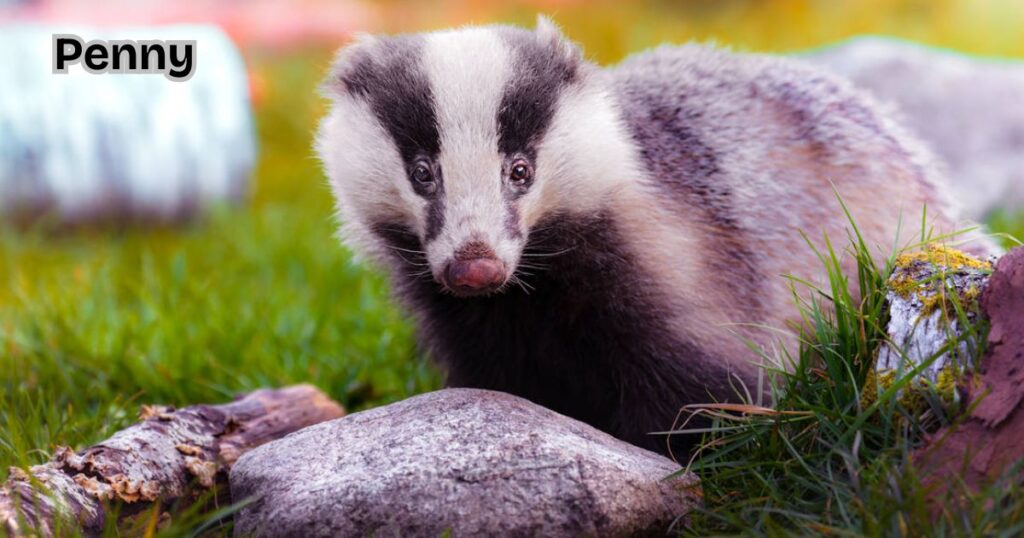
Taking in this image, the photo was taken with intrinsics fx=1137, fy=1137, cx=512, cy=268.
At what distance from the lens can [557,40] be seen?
3.42 metres

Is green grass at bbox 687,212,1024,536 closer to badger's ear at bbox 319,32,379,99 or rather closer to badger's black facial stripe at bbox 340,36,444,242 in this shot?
badger's black facial stripe at bbox 340,36,444,242

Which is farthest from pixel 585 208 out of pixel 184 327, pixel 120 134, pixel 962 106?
pixel 120 134

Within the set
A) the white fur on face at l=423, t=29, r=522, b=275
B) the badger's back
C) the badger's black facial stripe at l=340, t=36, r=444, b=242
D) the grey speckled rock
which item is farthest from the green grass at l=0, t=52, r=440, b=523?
the badger's back

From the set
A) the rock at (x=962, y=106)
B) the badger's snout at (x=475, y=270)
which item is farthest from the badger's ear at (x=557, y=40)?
the rock at (x=962, y=106)

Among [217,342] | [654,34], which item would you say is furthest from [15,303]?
[654,34]

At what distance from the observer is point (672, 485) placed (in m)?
2.83

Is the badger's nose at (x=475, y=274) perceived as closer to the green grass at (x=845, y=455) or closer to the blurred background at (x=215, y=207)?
the green grass at (x=845, y=455)

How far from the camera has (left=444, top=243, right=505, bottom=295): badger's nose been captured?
291cm

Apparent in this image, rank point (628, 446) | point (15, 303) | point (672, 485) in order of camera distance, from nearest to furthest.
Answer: point (672, 485)
point (628, 446)
point (15, 303)

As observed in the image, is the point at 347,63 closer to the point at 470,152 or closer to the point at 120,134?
the point at 470,152

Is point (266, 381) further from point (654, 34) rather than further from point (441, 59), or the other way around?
point (654, 34)

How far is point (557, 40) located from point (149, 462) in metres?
1.68

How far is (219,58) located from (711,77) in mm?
4251

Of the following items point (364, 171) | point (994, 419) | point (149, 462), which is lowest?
point (149, 462)
